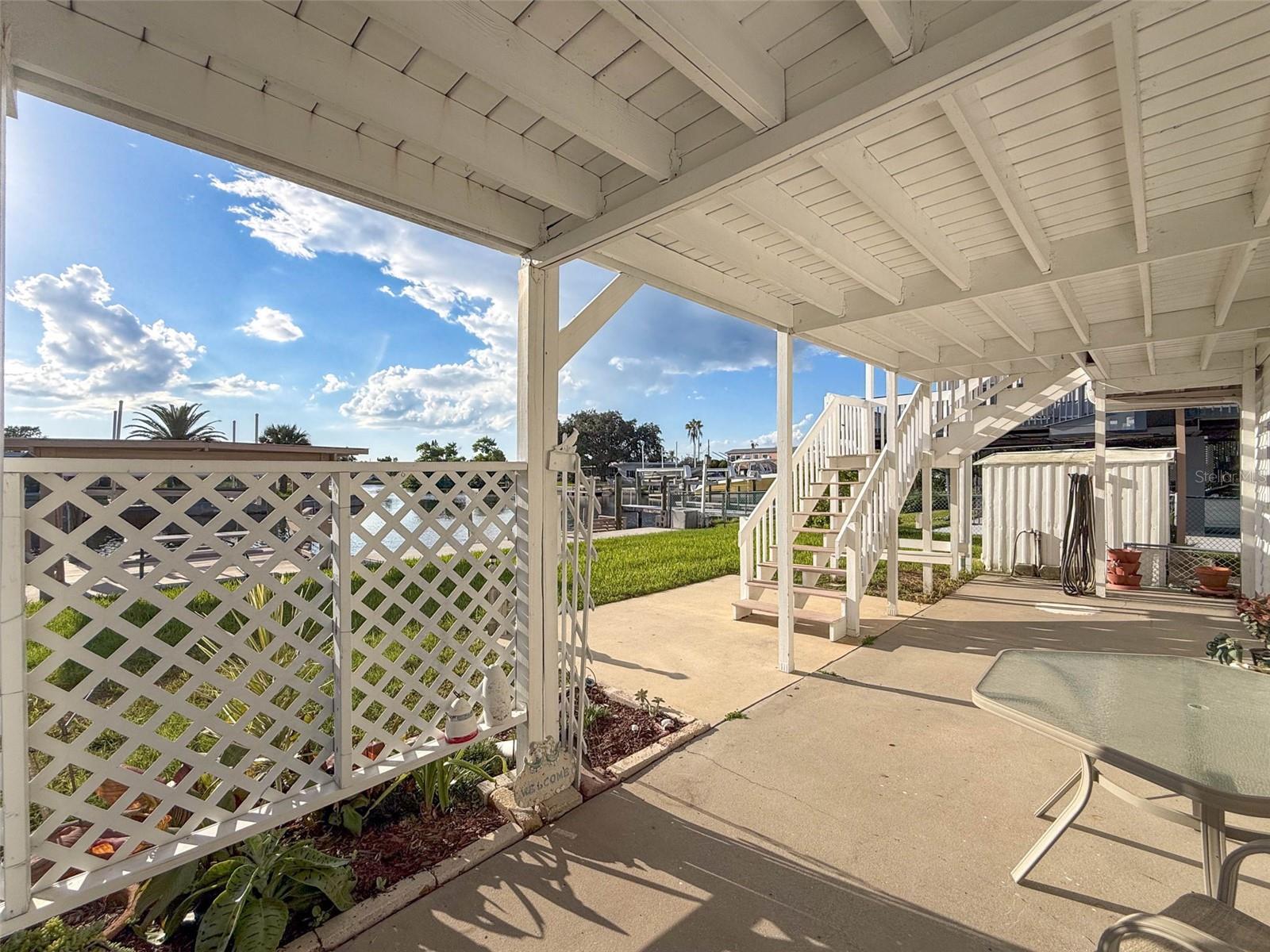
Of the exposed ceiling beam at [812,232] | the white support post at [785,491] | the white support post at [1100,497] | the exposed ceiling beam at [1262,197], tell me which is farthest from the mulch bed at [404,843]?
the white support post at [1100,497]

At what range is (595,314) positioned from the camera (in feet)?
9.04

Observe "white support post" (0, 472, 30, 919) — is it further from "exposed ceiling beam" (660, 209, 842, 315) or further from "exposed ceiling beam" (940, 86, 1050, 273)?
"exposed ceiling beam" (940, 86, 1050, 273)

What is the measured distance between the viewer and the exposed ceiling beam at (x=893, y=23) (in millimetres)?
1266

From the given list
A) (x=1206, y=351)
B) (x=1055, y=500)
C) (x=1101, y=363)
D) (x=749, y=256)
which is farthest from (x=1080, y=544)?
(x=749, y=256)

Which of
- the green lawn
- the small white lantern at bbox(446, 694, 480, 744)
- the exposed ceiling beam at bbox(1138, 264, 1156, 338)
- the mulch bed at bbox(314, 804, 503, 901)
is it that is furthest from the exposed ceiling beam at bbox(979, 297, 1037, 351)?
the mulch bed at bbox(314, 804, 503, 901)

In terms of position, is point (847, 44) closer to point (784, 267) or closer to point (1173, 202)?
point (784, 267)

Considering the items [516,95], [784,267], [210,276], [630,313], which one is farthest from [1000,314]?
[630,313]

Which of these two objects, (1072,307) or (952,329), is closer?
(1072,307)

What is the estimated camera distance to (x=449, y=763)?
97.6 inches

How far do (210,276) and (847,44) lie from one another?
715 inches

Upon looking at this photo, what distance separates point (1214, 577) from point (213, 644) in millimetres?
9284

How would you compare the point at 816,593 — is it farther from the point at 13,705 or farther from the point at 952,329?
the point at 13,705

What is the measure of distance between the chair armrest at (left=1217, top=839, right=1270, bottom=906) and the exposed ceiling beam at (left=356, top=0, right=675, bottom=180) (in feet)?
8.40

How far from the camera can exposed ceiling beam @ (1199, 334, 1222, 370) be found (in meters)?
5.03
